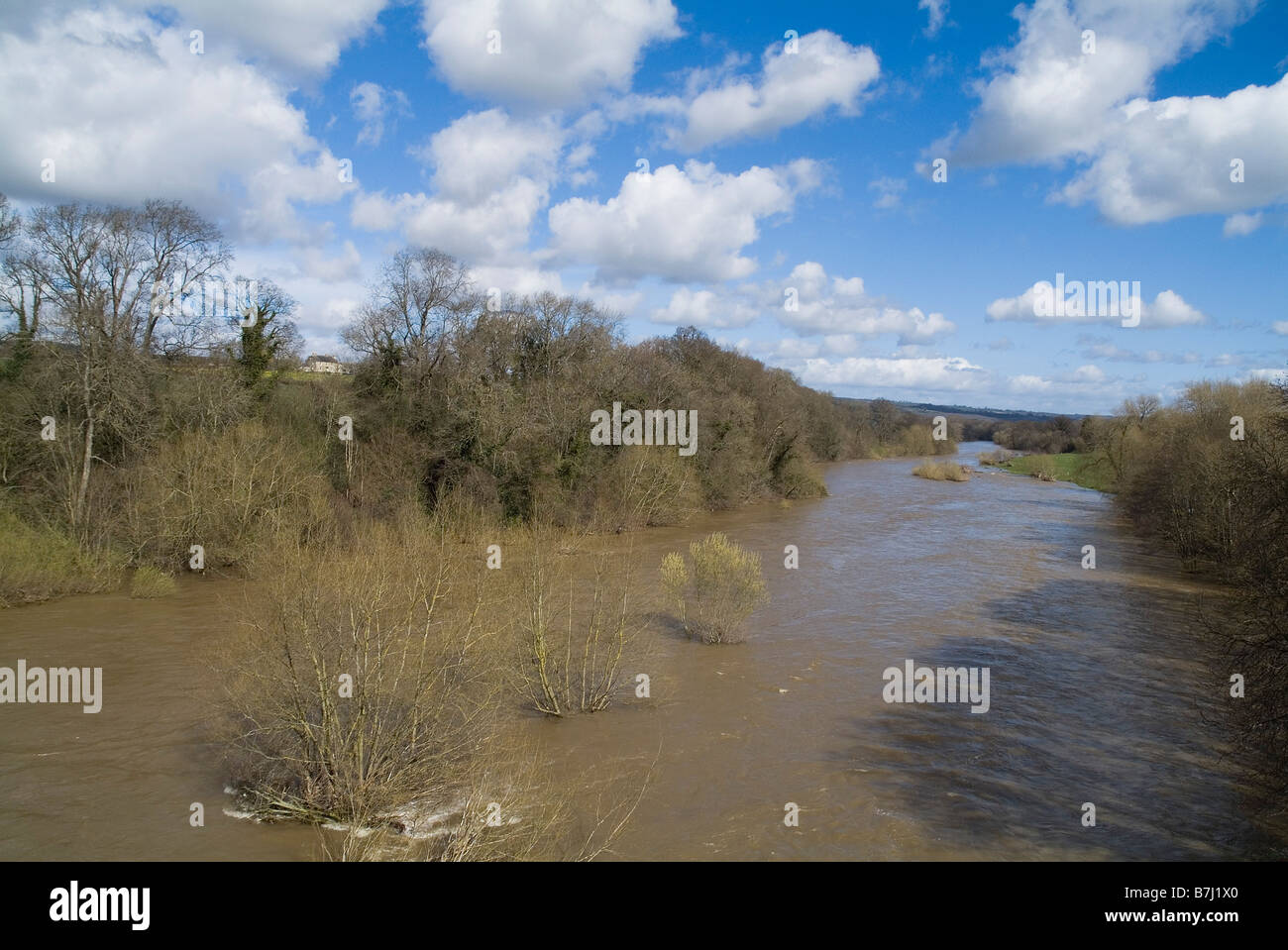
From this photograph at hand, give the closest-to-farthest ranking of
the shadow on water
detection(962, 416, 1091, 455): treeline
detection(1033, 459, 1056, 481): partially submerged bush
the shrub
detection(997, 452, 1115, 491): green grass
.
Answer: the shadow on water → the shrub → detection(997, 452, 1115, 491): green grass → detection(1033, 459, 1056, 481): partially submerged bush → detection(962, 416, 1091, 455): treeline

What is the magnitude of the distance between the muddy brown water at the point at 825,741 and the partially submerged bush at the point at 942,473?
4043 cm

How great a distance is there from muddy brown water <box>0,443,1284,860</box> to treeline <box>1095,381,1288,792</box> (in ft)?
5.49

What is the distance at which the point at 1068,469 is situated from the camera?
231ft

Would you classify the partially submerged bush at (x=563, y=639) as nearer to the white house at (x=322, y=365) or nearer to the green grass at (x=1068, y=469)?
the white house at (x=322, y=365)

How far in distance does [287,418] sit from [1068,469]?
68.0 metres

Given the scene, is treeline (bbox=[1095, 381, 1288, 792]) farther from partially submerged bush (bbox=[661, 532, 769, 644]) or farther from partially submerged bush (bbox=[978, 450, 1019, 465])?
partially submerged bush (bbox=[978, 450, 1019, 465])

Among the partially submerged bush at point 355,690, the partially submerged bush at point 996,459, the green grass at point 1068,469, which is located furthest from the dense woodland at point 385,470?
the partially submerged bush at point 996,459

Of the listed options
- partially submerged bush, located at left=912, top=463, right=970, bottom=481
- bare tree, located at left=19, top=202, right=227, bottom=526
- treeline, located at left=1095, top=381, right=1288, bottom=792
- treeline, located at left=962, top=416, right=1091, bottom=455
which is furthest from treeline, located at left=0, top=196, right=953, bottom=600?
treeline, located at left=962, top=416, right=1091, bottom=455

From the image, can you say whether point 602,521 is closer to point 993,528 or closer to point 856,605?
point 856,605

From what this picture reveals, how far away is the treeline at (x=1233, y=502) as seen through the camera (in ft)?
30.3

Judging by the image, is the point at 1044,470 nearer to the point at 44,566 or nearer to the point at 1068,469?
the point at 1068,469

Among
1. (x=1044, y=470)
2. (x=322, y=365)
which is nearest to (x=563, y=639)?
(x=322, y=365)

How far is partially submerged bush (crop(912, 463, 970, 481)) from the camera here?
204 ft
